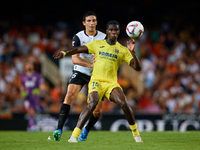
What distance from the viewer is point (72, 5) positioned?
22.8 metres

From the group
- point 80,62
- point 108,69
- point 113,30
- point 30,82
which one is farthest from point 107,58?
point 30,82

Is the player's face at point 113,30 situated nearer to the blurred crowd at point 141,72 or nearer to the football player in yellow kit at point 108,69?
the football player in yellow kit at point 108,69

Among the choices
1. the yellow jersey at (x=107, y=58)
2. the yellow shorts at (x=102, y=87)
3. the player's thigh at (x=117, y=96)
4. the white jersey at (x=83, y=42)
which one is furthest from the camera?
the white jersey at (x=83, y=42)

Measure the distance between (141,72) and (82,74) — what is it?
393 inches

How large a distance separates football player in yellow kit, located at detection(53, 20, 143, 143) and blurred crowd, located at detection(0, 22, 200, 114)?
7.52m

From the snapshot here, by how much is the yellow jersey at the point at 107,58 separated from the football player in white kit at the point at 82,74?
54 centimetres

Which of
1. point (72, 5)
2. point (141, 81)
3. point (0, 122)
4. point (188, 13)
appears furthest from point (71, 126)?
point (188, 13)

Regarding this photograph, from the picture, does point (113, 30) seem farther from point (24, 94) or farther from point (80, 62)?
point (24, 94)

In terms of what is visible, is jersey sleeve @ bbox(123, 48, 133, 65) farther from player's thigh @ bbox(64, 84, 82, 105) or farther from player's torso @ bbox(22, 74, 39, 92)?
player's torso @ bbox(22, 74, 39, 92)

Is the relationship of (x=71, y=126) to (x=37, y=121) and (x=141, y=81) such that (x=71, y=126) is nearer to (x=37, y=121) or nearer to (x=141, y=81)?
(x=37, y=121)

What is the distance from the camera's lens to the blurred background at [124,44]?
15789 millimetres

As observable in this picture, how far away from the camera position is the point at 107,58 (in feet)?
23.9

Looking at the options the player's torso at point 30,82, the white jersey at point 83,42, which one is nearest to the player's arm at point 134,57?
the white jersey at point 83,42

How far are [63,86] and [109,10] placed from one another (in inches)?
299
